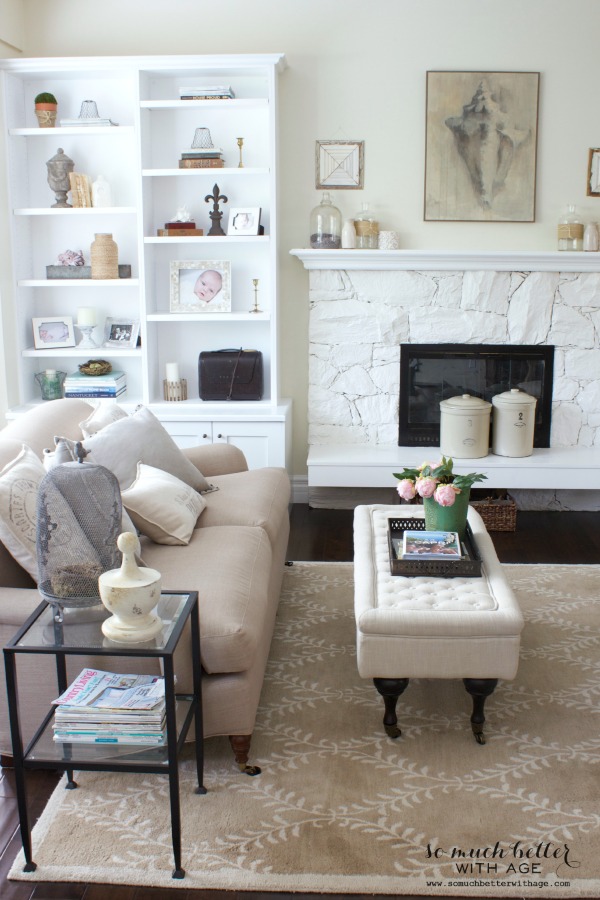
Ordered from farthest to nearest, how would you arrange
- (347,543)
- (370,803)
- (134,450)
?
(347,543), (134,450), (370,803)

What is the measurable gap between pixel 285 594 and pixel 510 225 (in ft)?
7.95

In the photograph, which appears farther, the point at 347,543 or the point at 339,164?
the point at 339,164

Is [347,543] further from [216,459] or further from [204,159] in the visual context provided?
[204,159]

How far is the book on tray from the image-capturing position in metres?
2.91

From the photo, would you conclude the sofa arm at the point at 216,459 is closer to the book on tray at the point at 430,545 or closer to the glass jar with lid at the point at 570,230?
the book on tray at the point at 430,545

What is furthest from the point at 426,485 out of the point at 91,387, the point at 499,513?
the point at 91,387

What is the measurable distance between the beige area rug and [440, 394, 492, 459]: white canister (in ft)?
5.76

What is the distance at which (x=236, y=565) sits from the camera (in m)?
2.84

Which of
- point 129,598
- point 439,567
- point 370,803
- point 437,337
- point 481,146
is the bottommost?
point 370,803

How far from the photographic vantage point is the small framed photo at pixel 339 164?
4.85 metres

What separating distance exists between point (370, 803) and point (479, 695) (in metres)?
0.48

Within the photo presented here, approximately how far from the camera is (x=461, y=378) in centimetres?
509

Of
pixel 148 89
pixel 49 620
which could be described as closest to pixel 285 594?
pixel 49 620

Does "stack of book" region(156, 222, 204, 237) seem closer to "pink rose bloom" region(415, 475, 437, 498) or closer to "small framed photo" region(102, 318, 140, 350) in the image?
"small framed photo" region(102, 318, 140, 350)
